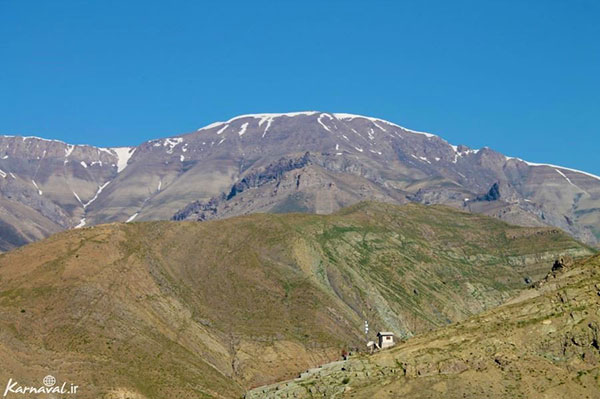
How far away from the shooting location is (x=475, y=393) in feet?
485

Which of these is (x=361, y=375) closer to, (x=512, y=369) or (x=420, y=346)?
(x=420, y=346)

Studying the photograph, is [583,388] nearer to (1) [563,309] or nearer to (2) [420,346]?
(1) [563,309]

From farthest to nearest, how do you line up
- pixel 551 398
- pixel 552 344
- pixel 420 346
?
pixel 420 346
pixel 552 344
pixel 551 398

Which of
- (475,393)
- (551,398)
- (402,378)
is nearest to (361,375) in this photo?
(402,378)

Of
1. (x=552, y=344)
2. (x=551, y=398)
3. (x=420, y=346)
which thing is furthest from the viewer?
(x=420, y=346)

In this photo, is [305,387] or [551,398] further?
[305,387]

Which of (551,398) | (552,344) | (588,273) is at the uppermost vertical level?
(588,273)

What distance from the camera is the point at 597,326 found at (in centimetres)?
15238

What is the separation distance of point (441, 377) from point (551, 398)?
55.0 ft

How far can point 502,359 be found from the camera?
152250 millimetres

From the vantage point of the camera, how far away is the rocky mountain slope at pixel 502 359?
14788cm

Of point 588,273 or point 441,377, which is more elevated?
point 588,273

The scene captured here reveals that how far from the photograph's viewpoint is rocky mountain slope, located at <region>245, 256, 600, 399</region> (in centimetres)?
14788

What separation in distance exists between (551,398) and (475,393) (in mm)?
10729
